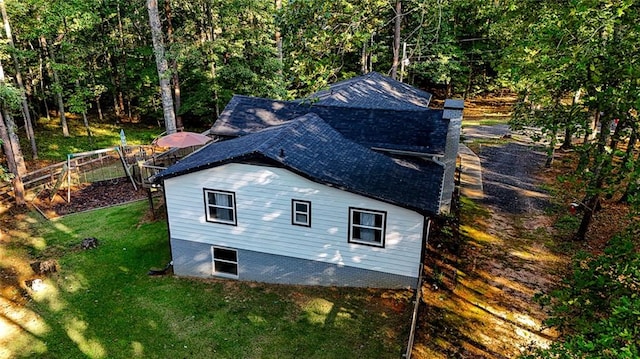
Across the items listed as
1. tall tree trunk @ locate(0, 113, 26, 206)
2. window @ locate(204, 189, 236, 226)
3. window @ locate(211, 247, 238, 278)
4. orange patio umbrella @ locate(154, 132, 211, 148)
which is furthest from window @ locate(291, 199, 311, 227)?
tall tree trunk @ locate(0, 113, 26, 206)

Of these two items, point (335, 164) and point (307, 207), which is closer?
point (307, 207)

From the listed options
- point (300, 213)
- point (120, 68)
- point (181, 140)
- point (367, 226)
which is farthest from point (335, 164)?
point (120, 68)

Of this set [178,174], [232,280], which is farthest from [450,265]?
[178,174]

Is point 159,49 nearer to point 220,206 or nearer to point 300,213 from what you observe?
point 220,206

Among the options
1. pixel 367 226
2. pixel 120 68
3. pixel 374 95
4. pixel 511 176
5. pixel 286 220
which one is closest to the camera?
pixel 367 226

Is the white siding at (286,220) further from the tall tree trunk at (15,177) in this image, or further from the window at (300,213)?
the tall tree trunk at (15,177)

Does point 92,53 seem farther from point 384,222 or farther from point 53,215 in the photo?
point 384,222

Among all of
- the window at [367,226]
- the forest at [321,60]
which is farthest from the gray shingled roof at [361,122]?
the window at [367,226]

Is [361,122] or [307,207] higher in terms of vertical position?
[361,122]

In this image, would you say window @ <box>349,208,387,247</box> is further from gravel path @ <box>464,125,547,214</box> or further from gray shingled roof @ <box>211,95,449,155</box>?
gravel path @ <box>464,125,547,214</box>

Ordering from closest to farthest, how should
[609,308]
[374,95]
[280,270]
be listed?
1. [609,308]
2. [280,270]
3. [374,95]
